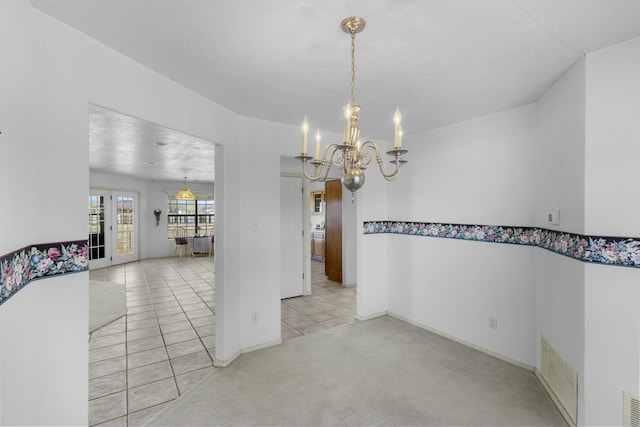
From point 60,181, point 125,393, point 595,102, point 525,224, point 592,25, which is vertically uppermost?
point 592,25

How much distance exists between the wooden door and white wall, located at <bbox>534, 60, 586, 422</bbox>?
3.45 m

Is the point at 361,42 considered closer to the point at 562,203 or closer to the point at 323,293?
the point at 562,203

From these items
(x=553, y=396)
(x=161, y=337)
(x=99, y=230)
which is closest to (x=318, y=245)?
(x=161, y=337)

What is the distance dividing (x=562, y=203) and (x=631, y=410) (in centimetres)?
131

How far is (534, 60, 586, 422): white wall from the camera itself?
1.97 metres

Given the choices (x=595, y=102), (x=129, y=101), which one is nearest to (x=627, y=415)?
(x=595, y=102)

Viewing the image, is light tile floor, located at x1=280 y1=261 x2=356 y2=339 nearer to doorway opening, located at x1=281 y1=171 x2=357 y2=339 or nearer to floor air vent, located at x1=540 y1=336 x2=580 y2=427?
doorway opening, located at x1=281 y1=171 x2=357 y2=339

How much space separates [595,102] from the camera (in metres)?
1.89

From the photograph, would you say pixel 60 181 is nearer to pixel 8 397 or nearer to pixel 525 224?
pixel 8 397

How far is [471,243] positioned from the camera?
10.6 ft

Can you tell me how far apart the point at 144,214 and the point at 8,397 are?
27.8 feet

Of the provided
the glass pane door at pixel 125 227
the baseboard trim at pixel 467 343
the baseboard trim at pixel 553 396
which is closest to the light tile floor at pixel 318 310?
the baseboard trim at pixel 467 343

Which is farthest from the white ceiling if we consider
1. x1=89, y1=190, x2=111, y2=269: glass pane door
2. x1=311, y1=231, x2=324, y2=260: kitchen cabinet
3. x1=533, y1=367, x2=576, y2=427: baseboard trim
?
x1=89, y1=190, x2=111, y2=269: glass pane door

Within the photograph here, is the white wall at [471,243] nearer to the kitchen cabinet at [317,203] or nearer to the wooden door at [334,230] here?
the wooden door at [334,230]
